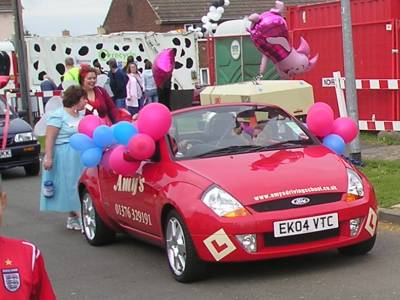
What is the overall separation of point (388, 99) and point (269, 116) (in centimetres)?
783

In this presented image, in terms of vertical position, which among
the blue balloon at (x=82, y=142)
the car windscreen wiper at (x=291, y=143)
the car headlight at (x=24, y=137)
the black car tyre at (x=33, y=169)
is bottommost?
the black car tyre at (x=33, y=169)

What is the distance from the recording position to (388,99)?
14742 millimetres

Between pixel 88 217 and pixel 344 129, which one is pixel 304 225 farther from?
pixel 88 217

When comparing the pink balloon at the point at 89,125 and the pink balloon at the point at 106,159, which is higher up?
the pink balloon at the point at 89,125

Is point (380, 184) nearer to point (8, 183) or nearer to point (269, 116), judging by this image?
point (269, 116)

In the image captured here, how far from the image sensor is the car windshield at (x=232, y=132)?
704cm

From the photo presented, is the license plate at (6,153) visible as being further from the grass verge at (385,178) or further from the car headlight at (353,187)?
the car headlight at (353,187)

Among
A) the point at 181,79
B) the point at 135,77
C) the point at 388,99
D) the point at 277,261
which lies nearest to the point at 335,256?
the point at 277,261

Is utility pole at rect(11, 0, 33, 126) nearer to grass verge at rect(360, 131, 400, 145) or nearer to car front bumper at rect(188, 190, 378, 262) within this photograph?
grass verge at rect(360, 131, 400, 145)

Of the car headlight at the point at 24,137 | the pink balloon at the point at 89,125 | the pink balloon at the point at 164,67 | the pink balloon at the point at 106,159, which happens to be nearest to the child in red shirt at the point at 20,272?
the pink balloon at the point at 106,159

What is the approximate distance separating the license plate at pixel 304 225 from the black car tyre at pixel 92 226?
2.70m

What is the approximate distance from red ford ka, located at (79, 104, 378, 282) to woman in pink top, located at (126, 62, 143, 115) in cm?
Answer: 1299

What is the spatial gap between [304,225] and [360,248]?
0.94 meters

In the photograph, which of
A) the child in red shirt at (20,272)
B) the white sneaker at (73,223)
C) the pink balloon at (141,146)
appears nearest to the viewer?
the child in red shirt at (20,272)
